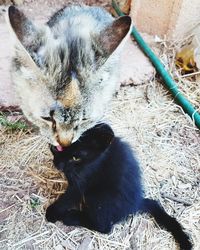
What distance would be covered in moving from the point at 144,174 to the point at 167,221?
36cm

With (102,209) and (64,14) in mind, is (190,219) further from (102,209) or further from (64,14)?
(64,14)

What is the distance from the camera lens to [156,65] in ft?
9.93

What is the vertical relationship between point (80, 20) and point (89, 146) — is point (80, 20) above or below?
above

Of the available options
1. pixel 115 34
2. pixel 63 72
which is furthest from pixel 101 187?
pixel 115 34

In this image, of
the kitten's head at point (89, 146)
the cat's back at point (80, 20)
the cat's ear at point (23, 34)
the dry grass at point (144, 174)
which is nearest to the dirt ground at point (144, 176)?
the dry grass at point (144, 174)

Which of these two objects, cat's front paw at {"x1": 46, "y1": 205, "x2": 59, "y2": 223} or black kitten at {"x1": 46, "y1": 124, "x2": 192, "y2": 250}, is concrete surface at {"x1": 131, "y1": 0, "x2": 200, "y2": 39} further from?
cat's front paw at {"x1": 46, "y1": 205, "x2": 59, "y2": 223}

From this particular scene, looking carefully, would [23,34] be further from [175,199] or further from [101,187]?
[175,199]

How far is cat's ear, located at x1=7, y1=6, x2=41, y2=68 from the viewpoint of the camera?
163 cm

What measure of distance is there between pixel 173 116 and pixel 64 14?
3.36 feet

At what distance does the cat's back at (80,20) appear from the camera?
207 cm

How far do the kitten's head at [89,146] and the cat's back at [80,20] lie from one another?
0.51 m

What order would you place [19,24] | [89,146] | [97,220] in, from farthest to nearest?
1. [97,220]
2. [89,146]
3. [19,24]

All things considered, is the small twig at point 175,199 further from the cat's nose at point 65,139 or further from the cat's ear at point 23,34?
the cat's ear at point 23,34

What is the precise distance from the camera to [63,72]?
5.52 feet
